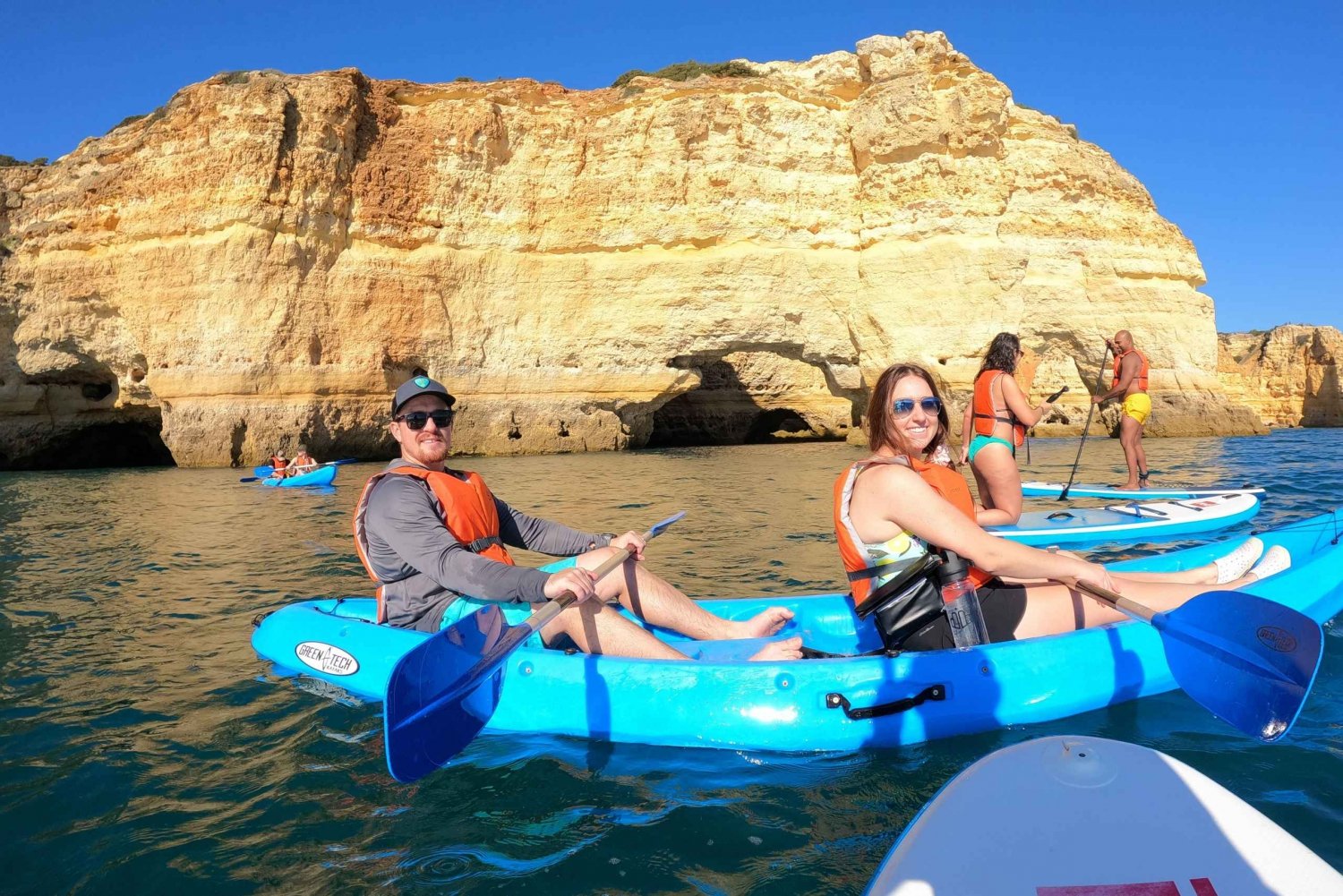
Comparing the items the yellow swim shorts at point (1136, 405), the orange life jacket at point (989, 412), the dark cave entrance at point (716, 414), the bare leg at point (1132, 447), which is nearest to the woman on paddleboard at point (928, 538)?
the orange life jacket at point (989, 412)

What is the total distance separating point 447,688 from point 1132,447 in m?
8.60

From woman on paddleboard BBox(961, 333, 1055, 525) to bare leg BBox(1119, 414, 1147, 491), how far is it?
318cm

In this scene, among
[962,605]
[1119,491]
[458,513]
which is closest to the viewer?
[962,605]

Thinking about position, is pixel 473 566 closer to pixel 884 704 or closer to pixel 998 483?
pixel 884 704

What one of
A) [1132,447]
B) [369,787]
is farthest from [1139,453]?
[369,787]

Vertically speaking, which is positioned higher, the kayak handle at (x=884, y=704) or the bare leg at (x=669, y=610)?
the bare leg at (x=669, y=610)

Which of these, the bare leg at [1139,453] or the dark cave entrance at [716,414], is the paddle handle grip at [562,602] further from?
the dark cave entrance at [716,414]

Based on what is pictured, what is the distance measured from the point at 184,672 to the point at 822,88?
1948cm

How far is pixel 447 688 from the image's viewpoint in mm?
2668

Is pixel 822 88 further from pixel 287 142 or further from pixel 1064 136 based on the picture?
pixel 287 142

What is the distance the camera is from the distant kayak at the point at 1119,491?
812 cm

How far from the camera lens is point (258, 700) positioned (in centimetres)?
371

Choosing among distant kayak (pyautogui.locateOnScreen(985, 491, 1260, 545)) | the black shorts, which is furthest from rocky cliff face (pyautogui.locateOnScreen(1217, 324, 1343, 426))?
the black shorts

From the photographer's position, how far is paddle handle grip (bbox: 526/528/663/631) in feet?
9.46
